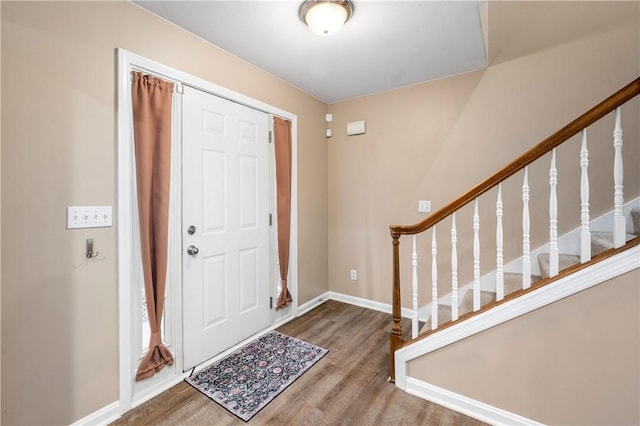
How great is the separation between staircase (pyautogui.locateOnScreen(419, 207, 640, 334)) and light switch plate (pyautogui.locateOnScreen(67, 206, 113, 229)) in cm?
213

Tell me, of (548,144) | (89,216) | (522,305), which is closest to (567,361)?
(522,305)

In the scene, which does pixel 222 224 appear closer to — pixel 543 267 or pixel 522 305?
pixel 522 305

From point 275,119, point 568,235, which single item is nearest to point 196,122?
point 275,119

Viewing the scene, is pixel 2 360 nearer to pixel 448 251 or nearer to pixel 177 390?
pixel 177 390

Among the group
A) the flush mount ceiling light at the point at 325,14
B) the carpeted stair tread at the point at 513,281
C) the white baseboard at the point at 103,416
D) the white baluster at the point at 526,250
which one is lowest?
the white baseboard at the point at 103,416

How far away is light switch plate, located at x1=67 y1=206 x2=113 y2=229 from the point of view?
1362 mm

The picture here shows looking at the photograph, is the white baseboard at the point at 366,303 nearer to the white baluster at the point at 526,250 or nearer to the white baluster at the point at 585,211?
the white baluster at the point at 526,250

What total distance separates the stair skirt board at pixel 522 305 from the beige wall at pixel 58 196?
6.07 ft

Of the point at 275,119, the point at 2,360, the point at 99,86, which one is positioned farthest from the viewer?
the point at 275,119

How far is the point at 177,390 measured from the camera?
1.72 meters

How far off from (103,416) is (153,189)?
1.35 m

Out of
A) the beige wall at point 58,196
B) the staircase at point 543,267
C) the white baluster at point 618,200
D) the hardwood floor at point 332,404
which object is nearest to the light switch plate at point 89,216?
the beige wall at point 58,196

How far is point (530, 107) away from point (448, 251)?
1.45 m

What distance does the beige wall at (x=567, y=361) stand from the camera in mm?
1214
